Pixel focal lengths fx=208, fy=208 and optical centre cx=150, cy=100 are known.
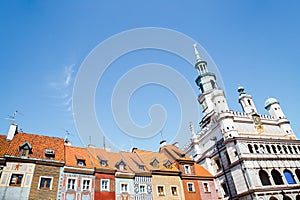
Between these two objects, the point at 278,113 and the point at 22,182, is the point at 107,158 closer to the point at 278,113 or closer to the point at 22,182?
the point at 22,182

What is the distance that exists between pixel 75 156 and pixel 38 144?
514 cm

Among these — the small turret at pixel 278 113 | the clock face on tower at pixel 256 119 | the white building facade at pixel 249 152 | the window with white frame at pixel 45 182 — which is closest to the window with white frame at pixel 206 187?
the white building facade at pixel 249 152

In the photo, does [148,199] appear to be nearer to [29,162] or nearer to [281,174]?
[29,162]

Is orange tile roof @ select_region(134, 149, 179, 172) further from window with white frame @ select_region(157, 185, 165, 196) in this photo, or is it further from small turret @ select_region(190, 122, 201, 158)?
small turret @ select_region(190, 122, 201, 158)

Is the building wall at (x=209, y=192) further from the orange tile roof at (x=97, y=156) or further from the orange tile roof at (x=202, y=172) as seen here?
the orange tile roof at (x=97, y=156)

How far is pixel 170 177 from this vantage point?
31531 millimetres

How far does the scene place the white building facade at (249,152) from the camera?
31.2 meters

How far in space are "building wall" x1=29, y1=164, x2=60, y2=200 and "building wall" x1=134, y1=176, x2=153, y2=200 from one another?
10.1 m

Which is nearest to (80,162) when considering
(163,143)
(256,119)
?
(163,143)

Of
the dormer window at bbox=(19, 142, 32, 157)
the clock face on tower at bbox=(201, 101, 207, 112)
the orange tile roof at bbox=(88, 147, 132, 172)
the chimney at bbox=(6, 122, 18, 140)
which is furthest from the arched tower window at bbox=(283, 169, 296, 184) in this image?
the chimney at bbox=(6, 122, 18, 140)

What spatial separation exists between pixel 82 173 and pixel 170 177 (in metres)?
13.0

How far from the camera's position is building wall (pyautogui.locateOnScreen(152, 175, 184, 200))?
96.1 ft

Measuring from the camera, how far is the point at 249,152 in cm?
3347

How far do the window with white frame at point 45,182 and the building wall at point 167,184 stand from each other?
13379 millimetres
